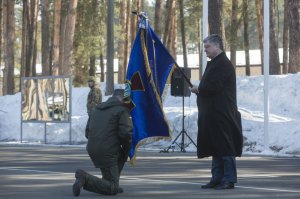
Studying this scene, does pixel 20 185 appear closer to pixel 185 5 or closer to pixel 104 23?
pixel 104 23

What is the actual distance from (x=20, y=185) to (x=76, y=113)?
22103 mm

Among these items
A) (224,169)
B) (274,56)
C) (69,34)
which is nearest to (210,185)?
(224,169)

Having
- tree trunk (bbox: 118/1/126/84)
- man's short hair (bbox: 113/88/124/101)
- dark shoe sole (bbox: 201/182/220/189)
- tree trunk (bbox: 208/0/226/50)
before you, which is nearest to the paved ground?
dark shoe sole (bbox: 201/182/220/189)

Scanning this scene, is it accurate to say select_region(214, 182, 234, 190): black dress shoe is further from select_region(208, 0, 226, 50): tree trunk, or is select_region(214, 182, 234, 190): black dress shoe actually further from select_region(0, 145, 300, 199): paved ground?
select_region(208, 0, 226, 50): tree trunk

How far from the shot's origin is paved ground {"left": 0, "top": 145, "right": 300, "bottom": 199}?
42.2ft

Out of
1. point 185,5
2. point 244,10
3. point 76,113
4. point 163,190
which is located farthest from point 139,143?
point 185,5

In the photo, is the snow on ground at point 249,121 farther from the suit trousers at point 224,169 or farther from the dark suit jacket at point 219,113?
the dark suit jacket at point 219,113

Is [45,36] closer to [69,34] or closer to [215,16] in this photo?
[69,34]

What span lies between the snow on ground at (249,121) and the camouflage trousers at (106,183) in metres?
11.9

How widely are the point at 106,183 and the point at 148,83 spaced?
2.21 meters

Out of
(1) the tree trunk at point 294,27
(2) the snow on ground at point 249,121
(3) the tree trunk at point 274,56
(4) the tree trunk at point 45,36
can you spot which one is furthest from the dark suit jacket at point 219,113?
(4) the tree trunk at point 45,36

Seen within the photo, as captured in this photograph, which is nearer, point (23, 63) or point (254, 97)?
point (254, 97)

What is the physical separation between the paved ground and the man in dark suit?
1.50ft

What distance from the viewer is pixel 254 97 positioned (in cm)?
3303
